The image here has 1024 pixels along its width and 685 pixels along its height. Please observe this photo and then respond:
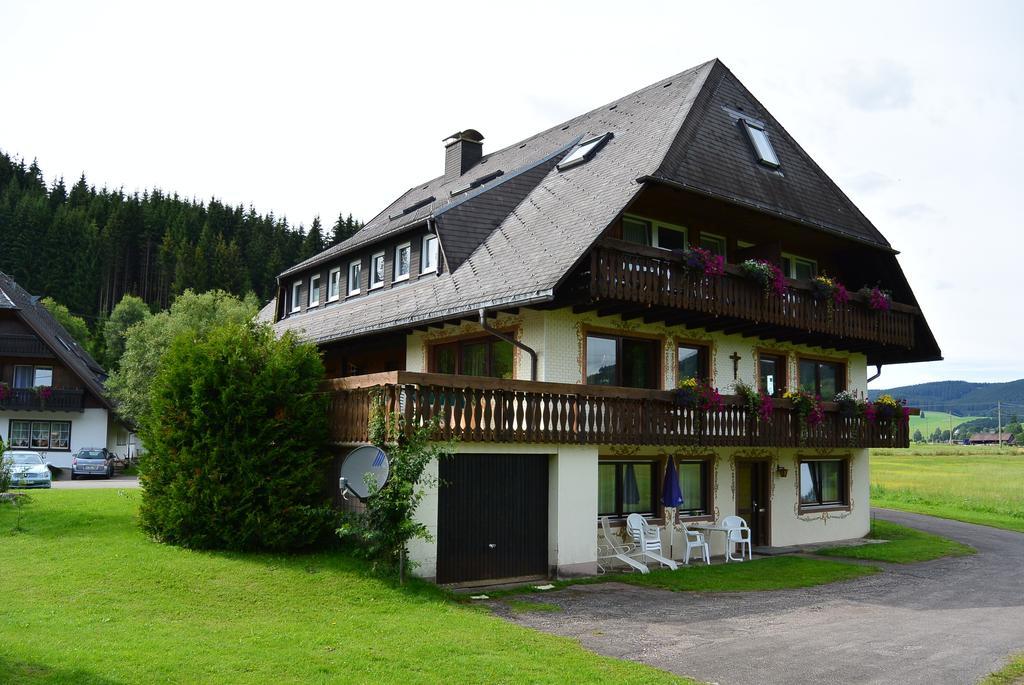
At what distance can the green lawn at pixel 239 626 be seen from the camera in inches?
333

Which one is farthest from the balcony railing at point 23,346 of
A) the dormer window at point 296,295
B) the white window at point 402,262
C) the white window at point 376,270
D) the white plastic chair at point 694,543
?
the white plastic chair at point 694,543

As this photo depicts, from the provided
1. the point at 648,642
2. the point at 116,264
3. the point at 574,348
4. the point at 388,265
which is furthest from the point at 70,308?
the point at 648,642

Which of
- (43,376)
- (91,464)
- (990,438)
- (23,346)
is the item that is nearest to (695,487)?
(91,464)

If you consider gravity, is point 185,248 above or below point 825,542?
above

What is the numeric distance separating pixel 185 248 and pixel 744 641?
73529 mm

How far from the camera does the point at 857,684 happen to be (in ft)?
29.2

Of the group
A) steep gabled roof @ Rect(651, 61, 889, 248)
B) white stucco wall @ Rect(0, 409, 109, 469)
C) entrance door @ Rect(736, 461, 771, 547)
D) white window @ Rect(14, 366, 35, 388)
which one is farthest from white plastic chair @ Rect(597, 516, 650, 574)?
white window @ Rect(14, 366, 35, 388)

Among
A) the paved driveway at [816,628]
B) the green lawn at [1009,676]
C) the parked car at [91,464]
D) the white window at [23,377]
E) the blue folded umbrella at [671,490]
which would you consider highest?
the white window at [23,377]

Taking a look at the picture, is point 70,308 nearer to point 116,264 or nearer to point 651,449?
point 116,264

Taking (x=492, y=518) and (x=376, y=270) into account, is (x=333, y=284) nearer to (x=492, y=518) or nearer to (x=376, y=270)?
(x=376, y=270)

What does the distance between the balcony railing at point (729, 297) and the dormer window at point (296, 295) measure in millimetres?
13929

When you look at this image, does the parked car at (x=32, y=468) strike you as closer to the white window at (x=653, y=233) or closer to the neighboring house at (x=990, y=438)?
the white window at (x=653, y=233)

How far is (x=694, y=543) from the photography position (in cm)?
1792

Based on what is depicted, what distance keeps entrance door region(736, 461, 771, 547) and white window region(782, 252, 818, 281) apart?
16.2 ft
